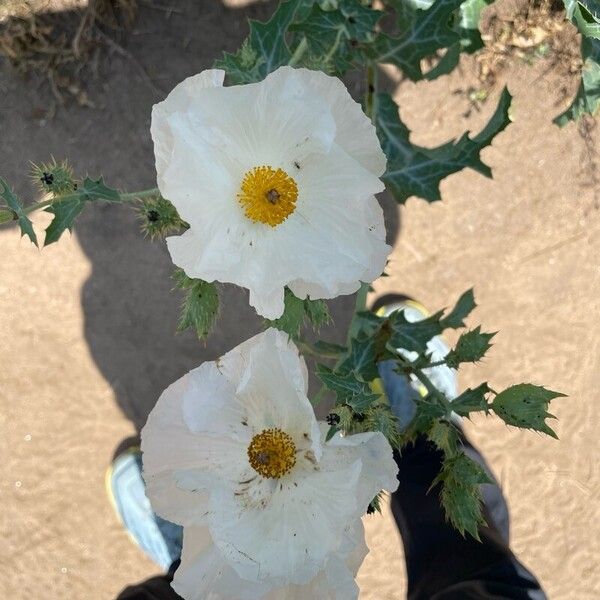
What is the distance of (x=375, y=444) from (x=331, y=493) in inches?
3.6

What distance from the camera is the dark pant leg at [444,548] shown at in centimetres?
161

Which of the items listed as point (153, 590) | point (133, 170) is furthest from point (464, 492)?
point (133, 170)

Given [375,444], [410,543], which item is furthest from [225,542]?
[410,543]

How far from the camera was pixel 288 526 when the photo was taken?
98 cm

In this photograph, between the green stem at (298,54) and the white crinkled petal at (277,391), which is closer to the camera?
the white crinkled petal at (277,391)

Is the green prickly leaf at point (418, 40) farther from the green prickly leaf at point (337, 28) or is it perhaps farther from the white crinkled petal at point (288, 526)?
the white crinkled petal at point (288, 526)

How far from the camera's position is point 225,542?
941mm

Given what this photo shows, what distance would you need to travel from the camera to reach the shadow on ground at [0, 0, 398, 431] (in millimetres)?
1973

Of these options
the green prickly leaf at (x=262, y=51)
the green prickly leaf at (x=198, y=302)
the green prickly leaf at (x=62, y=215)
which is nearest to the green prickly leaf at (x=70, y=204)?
the green prickly leaf at (x=62, y=215)

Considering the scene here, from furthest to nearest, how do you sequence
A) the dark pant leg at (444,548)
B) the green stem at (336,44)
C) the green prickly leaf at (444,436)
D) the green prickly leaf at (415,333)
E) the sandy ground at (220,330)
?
the sandy ground at (220,330), the dark pant leg at (444,548), the green prickly leaf at (415,333), the green stem at (336,44), the green prickly leaf at (444,436)

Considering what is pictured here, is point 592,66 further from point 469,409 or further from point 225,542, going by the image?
point 225,542

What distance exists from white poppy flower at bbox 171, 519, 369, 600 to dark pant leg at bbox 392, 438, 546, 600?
27.7 inches

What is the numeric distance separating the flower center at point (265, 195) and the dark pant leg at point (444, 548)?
0.89 m

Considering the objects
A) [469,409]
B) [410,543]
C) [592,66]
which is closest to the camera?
[469,409]
